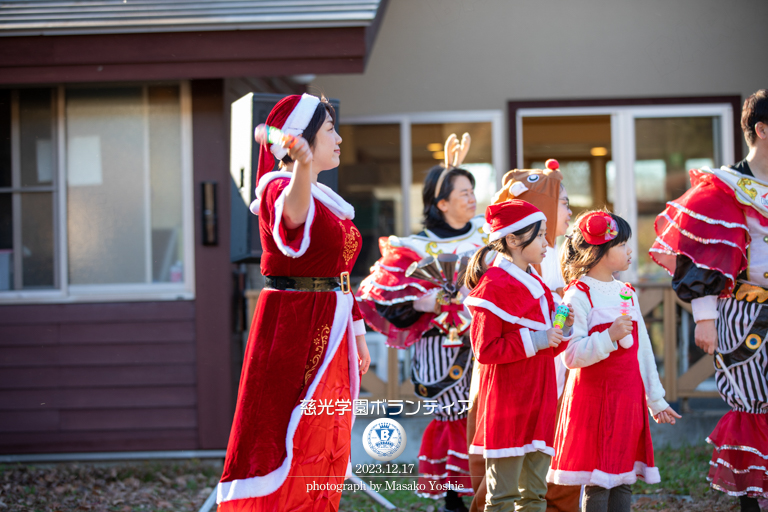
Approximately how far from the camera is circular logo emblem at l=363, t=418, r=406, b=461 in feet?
8.30

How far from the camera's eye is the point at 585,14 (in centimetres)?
570

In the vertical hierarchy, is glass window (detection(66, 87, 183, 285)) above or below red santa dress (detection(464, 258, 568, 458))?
above

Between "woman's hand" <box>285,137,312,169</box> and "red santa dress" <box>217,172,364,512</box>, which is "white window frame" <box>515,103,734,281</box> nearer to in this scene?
"red santa dress" <box>217,172,364,512</box>

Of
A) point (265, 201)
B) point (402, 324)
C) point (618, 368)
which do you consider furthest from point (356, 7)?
point (618, 368)

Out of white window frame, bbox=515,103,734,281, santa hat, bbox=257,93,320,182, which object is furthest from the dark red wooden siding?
white window frame, bbox=515,103,734,281

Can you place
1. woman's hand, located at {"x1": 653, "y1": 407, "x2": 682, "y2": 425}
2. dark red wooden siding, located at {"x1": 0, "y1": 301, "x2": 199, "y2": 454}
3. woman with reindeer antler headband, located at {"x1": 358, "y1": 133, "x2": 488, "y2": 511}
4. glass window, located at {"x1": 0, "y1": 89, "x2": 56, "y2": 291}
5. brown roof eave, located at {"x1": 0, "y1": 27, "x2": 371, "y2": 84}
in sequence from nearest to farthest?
1. woman's hand, located at {"x1": 653, "y1": 407, "x2": 682, "y2": 425}
2. woman with reindeer antler headband, located at {"x1": 358, "y1": 133, "x2": 488, "y2": 511}
3. brown roof eave, located at {"x1": 0, "y1": 27, "x2": 371, "y2": 84}
4. dark red wooden siding, located at {"x1": 0, "y1": 301, "x2": 199, "y2": 454}
5. glass window, located at {"x1": 0, "y1": 89, "x2": 56, "y2": 291}

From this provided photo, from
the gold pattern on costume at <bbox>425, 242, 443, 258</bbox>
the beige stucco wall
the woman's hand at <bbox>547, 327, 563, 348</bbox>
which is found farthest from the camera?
the beige stucco wall

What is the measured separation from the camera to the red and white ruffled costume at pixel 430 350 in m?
3.25

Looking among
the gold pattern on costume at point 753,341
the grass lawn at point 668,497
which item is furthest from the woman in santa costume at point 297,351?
the gold pattern on costume at point 753,341

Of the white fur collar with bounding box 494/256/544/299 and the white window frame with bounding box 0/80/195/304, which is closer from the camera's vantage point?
the white fur collar with bounding box 494/256/544/299

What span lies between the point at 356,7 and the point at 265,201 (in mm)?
2369

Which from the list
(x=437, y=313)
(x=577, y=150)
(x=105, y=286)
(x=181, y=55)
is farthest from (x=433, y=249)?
(x=577, y=150)

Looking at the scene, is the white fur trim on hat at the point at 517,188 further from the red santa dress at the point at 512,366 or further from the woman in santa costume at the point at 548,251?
the red santa dress at the point at 512,366

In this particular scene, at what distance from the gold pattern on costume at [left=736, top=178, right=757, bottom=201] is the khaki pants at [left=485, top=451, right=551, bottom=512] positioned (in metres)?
1.46
